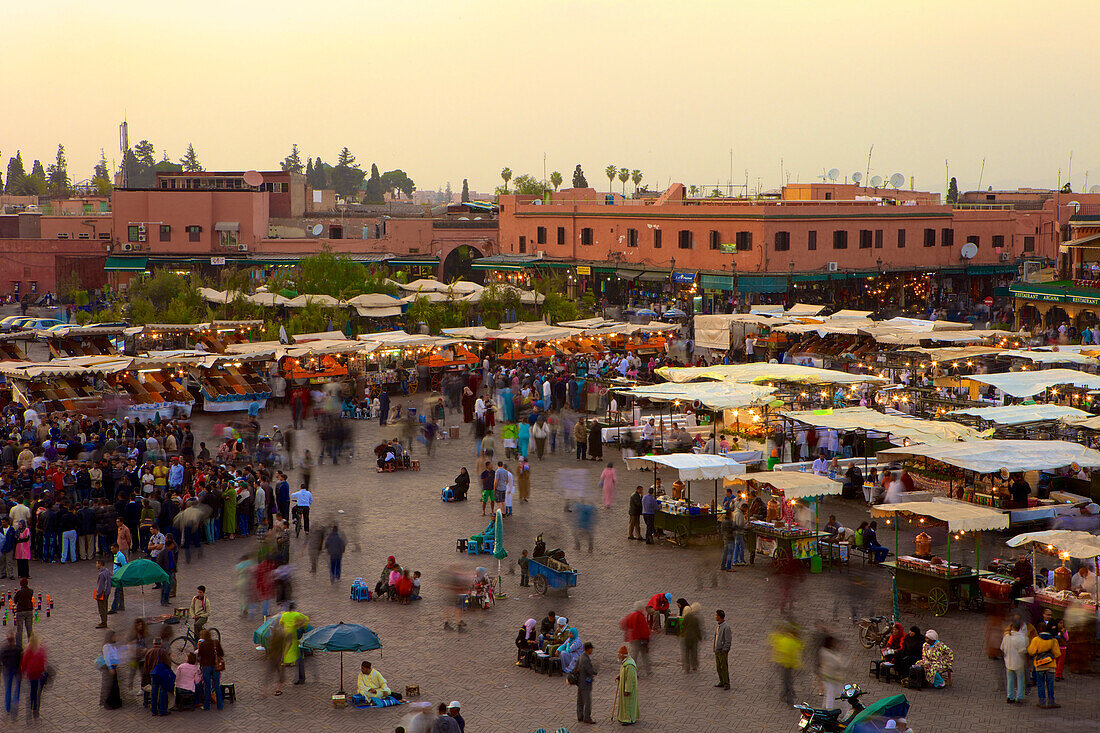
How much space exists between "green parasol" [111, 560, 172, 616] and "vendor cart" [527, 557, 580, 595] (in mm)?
5226

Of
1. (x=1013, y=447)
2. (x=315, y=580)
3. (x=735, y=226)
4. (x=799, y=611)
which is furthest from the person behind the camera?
(x=735, y=226)

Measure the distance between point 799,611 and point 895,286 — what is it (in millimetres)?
44627

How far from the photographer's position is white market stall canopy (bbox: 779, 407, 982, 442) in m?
22.2

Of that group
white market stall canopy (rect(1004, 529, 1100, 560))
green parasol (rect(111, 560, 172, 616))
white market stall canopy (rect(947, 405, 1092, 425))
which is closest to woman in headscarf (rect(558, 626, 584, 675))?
green parasol (rect(111, 560, 172, 616))

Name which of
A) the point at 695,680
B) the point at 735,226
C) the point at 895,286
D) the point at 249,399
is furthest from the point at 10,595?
the point at 895,286

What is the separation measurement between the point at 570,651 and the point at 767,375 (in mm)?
14927

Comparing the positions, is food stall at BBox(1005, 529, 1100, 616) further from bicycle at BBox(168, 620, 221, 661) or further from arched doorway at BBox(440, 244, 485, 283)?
arched doorway at BBox(440, 244, 485, 283)

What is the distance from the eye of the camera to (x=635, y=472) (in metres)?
25.7

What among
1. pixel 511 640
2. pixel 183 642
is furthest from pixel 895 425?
pixel 183 642

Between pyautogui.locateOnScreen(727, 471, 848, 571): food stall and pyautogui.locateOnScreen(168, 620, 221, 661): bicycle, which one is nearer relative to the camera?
pyautogui.locateOnScreen(168, 620, 221, 661): bicycle

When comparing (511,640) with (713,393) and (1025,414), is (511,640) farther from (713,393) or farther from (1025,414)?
(1025,414)

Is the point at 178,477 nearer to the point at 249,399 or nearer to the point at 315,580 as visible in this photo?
the point at 315,580

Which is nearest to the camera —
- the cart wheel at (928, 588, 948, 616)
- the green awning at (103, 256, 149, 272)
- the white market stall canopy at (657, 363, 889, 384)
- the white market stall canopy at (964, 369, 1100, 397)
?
the cart wheel at (928, 588, 948, 616)

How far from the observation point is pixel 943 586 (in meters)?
16.1
